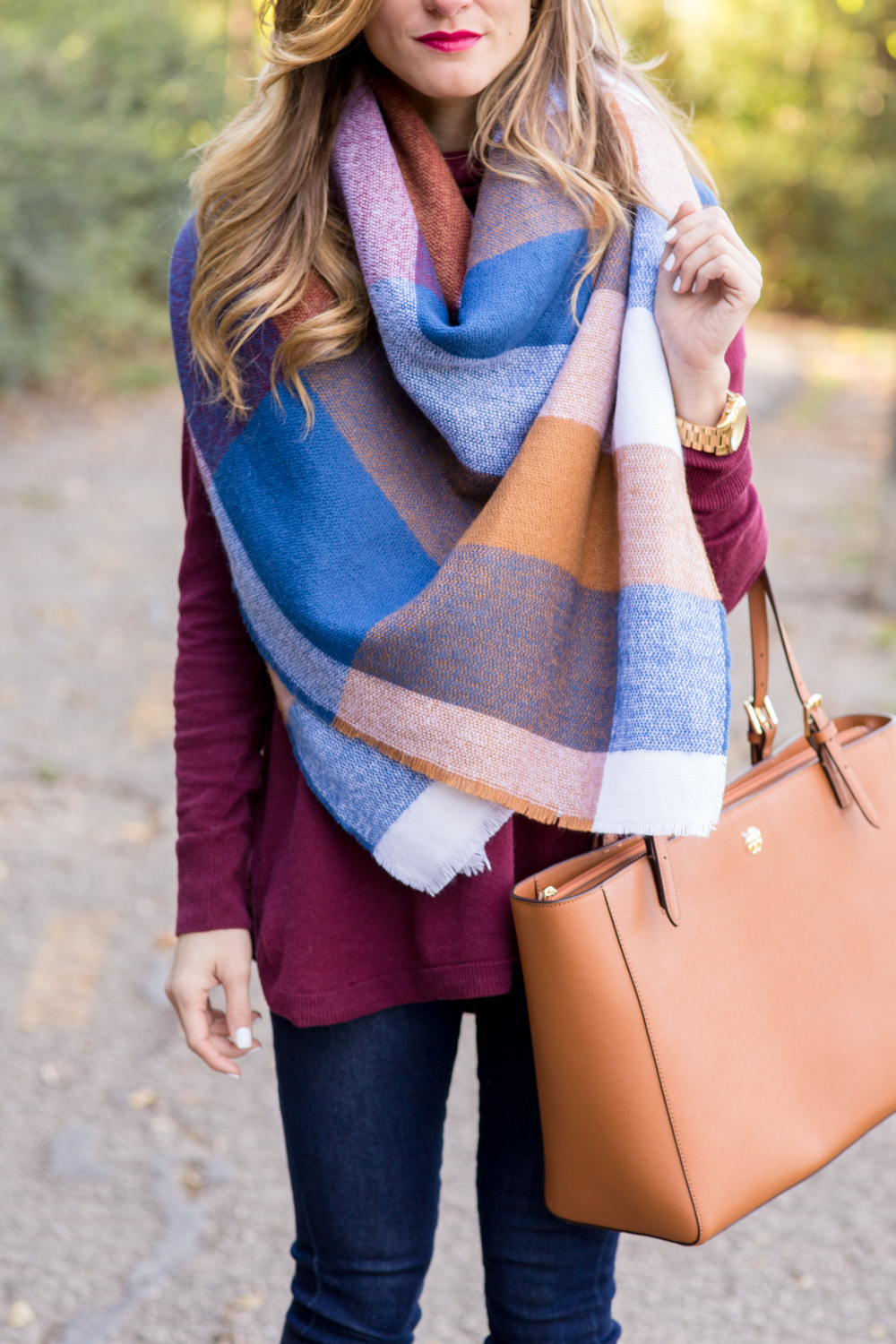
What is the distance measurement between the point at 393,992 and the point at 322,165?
887mm

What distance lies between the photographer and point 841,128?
49.5 ft

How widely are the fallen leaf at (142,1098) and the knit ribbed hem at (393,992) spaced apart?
1.56 meters

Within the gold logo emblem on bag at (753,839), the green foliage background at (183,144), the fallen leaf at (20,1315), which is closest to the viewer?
the gold logo emblem on bag at (753,839)

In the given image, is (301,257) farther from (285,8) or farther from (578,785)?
(578,785)

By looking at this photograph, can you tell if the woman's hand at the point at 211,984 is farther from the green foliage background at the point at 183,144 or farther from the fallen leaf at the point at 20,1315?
the green foliage background at the point at 183,144

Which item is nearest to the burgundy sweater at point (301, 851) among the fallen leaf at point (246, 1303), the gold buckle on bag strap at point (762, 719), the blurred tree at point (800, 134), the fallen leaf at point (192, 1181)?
the gold buckle on bag strap at point (762, 719)

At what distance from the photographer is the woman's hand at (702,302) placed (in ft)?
3.81

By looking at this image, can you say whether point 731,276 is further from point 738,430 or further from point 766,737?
point 766,737

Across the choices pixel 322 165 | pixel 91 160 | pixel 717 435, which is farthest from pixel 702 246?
pixel 91 160

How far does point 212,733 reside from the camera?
1.41 metres

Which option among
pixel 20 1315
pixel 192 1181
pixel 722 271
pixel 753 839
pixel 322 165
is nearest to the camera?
pixel 722 271

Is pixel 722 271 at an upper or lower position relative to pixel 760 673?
upper

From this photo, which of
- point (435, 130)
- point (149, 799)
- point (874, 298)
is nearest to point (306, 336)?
point (435, 130)

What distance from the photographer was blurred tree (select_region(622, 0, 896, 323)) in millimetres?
14758
